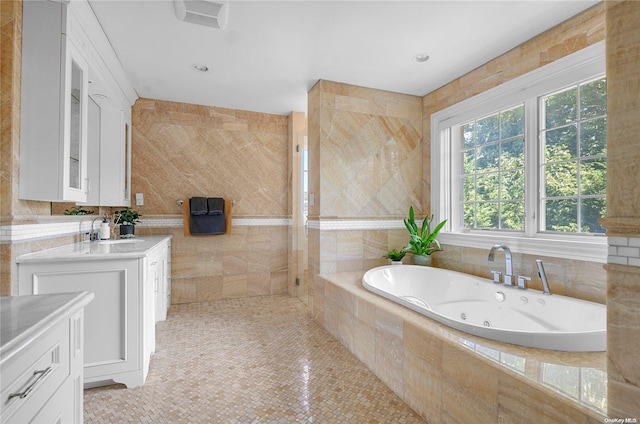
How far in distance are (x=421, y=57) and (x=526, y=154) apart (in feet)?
3.59

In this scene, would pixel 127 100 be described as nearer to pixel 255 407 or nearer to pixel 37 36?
pixel 37 36

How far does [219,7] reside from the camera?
1.91 meters

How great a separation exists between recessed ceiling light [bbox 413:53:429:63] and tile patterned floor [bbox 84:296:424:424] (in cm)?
234

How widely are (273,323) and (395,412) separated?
157cm

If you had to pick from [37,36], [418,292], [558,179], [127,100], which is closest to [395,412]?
[418,292]

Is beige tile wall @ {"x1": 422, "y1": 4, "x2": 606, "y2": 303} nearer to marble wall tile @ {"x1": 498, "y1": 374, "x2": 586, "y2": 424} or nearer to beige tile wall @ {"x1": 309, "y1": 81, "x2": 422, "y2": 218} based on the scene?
beige tile wall @ {"x1": 309, "y1": 81, "x2": 422, "y2": 218}

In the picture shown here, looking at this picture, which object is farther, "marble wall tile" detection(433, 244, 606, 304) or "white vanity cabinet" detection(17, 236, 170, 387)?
"marble wall tile" detection(433, 244, 606, 304)

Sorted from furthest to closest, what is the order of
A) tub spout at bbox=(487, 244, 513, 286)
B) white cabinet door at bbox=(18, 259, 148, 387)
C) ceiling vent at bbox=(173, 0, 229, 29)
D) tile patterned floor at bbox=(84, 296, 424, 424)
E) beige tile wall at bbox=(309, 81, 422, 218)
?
1. beige tile wall at bbox=(309, 81, 422, 218)
2. tub spout at bbox=(487, 244, 513, 286)
3. ceiling vent at bbox=(173, 0, 229, 29)
4. white cabinet door at bbox=(18, 259, 148, 387)
5. tile patterned floor at bbox=(84, 296, 424, 424)

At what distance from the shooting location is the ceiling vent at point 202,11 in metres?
1.88

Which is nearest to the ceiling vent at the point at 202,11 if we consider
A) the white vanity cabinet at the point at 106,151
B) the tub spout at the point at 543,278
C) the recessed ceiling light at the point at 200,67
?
the recessed ceiling light at the point at 200,67

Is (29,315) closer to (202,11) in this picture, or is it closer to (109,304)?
(109,304)

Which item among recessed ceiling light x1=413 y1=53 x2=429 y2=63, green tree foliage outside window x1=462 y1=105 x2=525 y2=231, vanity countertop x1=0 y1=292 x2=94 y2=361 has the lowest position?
vanity countertop x1=0 y1=292 x2=94 y2=361

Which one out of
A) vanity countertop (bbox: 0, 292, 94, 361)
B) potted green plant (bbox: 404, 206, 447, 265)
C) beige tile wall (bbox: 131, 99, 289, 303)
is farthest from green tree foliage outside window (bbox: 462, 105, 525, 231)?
vanity countertop (bbox: 0, 292, 94, 361)

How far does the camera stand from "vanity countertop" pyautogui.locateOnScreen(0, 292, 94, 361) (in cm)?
71
